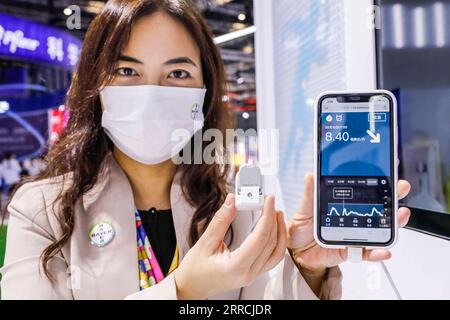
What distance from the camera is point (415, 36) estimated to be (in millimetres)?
623

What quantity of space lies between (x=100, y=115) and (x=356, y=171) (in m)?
0.40

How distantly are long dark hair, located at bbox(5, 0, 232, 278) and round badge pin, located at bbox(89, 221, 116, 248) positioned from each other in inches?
1.4

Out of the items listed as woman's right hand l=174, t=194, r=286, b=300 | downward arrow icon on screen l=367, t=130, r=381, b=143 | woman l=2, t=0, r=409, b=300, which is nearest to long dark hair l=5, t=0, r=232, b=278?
woman l=2, t=0, r=409, b=300

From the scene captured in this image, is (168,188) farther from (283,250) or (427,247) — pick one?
(427,247)

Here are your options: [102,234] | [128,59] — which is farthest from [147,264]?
[128,59]

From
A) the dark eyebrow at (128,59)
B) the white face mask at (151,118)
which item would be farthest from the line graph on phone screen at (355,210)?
the dark eyebrow at (128,59)

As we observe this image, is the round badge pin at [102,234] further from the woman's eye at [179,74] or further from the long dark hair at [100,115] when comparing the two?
the woman's eye at [179,74]

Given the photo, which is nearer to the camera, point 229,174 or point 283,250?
point 283,250

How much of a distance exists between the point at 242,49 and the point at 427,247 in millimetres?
433

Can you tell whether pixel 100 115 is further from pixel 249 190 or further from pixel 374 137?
pixel 374 137

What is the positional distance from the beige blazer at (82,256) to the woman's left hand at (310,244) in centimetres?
3

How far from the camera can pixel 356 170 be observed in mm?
566
